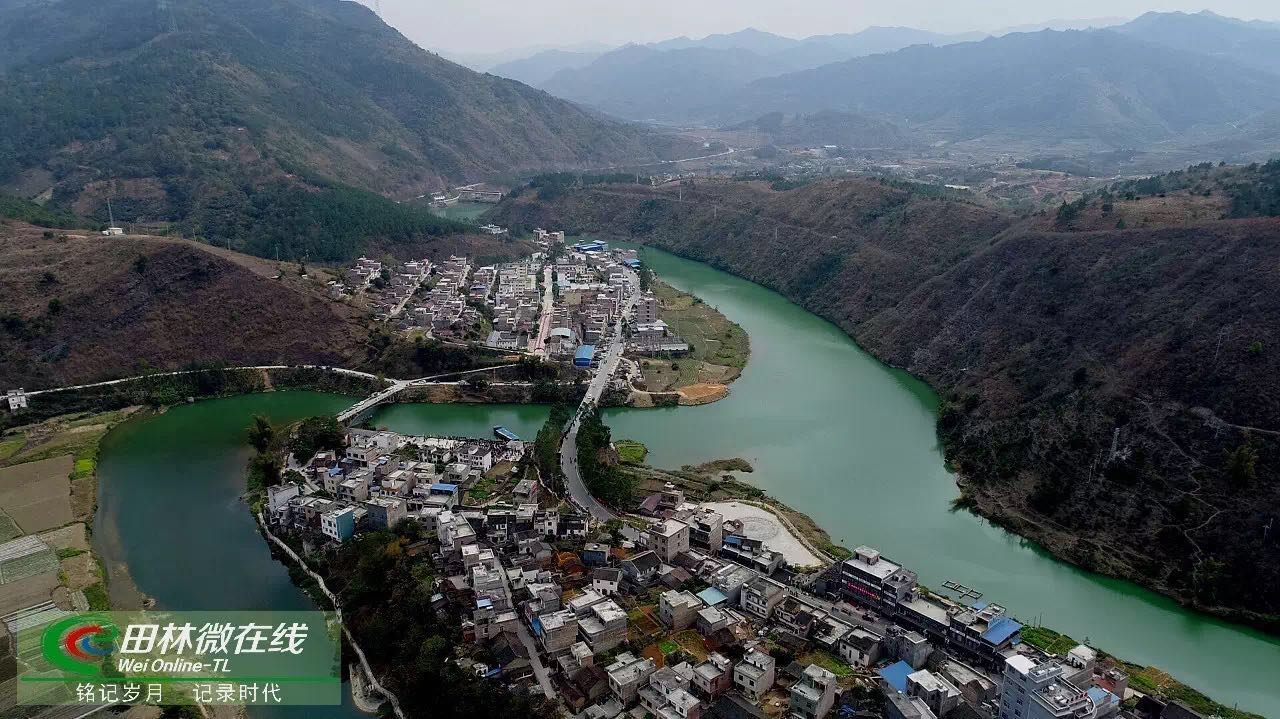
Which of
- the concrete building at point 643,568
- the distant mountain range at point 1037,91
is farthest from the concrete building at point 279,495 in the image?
the distant mountain range at point 1037,91

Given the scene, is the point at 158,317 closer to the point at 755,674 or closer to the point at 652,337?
the point at 652,337

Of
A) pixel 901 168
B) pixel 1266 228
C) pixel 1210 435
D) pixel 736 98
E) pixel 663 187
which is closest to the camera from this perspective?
pixel 1210 435

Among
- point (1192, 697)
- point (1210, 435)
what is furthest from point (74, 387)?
point (1210, 435)

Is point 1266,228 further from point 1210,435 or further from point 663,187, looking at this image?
point 663,187

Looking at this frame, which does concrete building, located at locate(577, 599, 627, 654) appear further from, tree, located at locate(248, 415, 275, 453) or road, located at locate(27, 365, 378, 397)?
road, located at locate(27, 365, 378, 397)

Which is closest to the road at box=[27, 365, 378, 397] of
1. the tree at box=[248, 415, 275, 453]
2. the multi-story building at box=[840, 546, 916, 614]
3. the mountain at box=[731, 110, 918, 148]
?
the tree at box=[248, 415, 275, 453]
